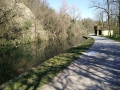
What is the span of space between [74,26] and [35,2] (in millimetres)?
16640

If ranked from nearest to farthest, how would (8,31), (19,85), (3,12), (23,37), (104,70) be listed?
(19,85)
(104,70)
(3,12)
(8,31)
(23,37)

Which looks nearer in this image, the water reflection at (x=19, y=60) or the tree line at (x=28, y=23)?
the water reflection at (x=19, y=60)

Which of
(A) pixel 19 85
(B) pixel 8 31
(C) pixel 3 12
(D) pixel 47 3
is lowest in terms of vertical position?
(A) pixel 19 85

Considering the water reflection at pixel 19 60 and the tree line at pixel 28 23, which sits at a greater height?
the tree line at pixel 28 23

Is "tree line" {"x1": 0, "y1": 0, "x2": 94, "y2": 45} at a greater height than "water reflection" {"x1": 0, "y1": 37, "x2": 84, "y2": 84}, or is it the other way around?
"tree line" {"x1": 0, "y1": 0, "x2": 94, "y2": 45}

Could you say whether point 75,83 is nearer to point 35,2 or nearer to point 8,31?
point 8,31

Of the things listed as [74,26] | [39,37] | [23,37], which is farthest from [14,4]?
[74,26]

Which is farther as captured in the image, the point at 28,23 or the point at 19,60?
the point at 28,23

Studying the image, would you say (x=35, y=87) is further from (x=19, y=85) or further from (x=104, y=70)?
(x=104, y=70)

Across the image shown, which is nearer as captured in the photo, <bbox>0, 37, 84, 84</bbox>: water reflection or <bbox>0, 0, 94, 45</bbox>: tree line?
<bbox>0, 37, 84, 84</bbox>: water reflection

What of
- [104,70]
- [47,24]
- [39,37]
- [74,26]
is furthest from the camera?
[74,26]

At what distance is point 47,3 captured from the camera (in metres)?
63.4

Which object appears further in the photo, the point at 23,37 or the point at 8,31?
the point at 23,37

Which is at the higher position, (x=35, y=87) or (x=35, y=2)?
(x=35, y=2)
